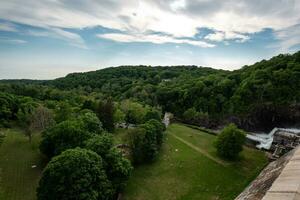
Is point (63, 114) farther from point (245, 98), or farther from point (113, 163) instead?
point (245, 98)

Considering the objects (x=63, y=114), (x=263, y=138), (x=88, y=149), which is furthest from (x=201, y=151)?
(x=63, y=114)

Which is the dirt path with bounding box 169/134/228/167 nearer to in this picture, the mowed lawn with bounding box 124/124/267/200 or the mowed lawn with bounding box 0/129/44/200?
the mowed lawn with bounding box 124/124/267/200

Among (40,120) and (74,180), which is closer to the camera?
(74,180)

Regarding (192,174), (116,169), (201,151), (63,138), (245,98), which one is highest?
(245,98)

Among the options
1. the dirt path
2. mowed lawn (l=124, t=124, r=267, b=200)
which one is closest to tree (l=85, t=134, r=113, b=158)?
mowed lawn (l=124, t=124, r=267, b=200)

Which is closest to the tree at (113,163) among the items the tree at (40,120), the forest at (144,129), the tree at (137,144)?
the forest at (144,129)

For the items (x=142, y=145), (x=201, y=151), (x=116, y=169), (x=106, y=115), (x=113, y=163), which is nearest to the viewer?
(x=116, y=169)

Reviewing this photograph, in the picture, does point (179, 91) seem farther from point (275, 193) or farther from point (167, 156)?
point (275, 193)
